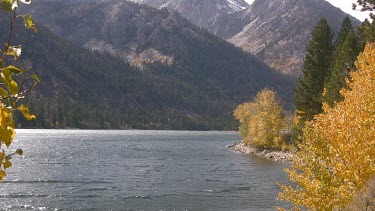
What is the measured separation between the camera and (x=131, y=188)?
48.3 meters

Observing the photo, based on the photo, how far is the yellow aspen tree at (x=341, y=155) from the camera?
19.3m

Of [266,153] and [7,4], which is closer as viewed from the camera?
[7,4]

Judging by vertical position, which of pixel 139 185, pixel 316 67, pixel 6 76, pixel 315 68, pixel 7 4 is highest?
pixel 316 67

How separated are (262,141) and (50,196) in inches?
2234

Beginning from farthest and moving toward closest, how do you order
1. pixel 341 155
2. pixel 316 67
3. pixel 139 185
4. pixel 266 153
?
pixel 266 153
pixel 316 67
pixel 139 185
pixel 341 155

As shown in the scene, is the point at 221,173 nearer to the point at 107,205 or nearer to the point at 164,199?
the point at 164,199

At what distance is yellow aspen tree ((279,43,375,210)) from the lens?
63.4ft

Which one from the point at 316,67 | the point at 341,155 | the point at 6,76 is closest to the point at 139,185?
the point at 341,155

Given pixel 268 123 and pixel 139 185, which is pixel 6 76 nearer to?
pixel 139 185

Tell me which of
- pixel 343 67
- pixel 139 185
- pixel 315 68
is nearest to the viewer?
pixel 139 185

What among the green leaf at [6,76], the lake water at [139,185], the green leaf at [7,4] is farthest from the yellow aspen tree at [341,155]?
the green leaf at [7,4]

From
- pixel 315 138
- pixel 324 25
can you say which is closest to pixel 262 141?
pixel 324 25

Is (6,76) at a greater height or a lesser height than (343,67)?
lesser

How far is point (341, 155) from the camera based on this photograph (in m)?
20.3
